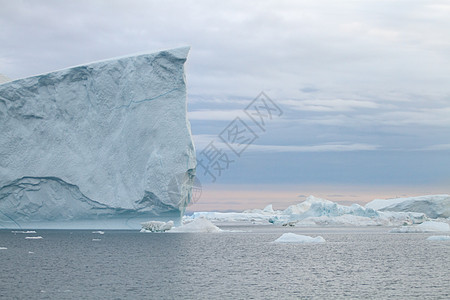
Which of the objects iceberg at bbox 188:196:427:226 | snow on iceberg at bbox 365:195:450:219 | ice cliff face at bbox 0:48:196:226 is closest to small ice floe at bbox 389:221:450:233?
iceberg at bbox 188:196:427:226

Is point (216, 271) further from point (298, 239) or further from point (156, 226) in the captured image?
point (156, 226)

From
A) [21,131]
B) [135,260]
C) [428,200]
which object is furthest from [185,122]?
[428,200]

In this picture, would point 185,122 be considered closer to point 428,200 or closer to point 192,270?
point 192,270

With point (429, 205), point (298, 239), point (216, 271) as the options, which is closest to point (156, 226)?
point (298, 239)

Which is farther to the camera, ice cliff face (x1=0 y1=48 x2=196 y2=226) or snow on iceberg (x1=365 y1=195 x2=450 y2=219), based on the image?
snow on iceberg (x1=365 y1=195 x2=450 y2=219)

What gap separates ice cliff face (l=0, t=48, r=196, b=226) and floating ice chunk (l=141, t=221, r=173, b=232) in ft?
2.69

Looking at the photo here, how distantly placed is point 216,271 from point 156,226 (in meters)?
16.9

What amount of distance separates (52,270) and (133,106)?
18.6 m

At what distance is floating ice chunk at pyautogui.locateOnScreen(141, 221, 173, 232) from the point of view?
35.4 m

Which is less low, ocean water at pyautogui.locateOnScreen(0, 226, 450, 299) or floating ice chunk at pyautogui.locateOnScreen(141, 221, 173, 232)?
floating ice chunk at pyautogui.locateOnScreen(141, 221, 173, 232)

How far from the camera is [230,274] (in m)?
18.7

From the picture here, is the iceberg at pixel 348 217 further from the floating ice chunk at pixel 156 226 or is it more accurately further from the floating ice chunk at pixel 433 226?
the floating ice chunk at pixel 156 226

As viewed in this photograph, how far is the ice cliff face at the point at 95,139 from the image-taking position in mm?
35188

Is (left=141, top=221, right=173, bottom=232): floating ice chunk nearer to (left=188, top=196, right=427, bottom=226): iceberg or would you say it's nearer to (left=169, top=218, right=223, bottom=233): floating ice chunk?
(left=169, top=218, right=223, bottom=233): floating ice chunk
